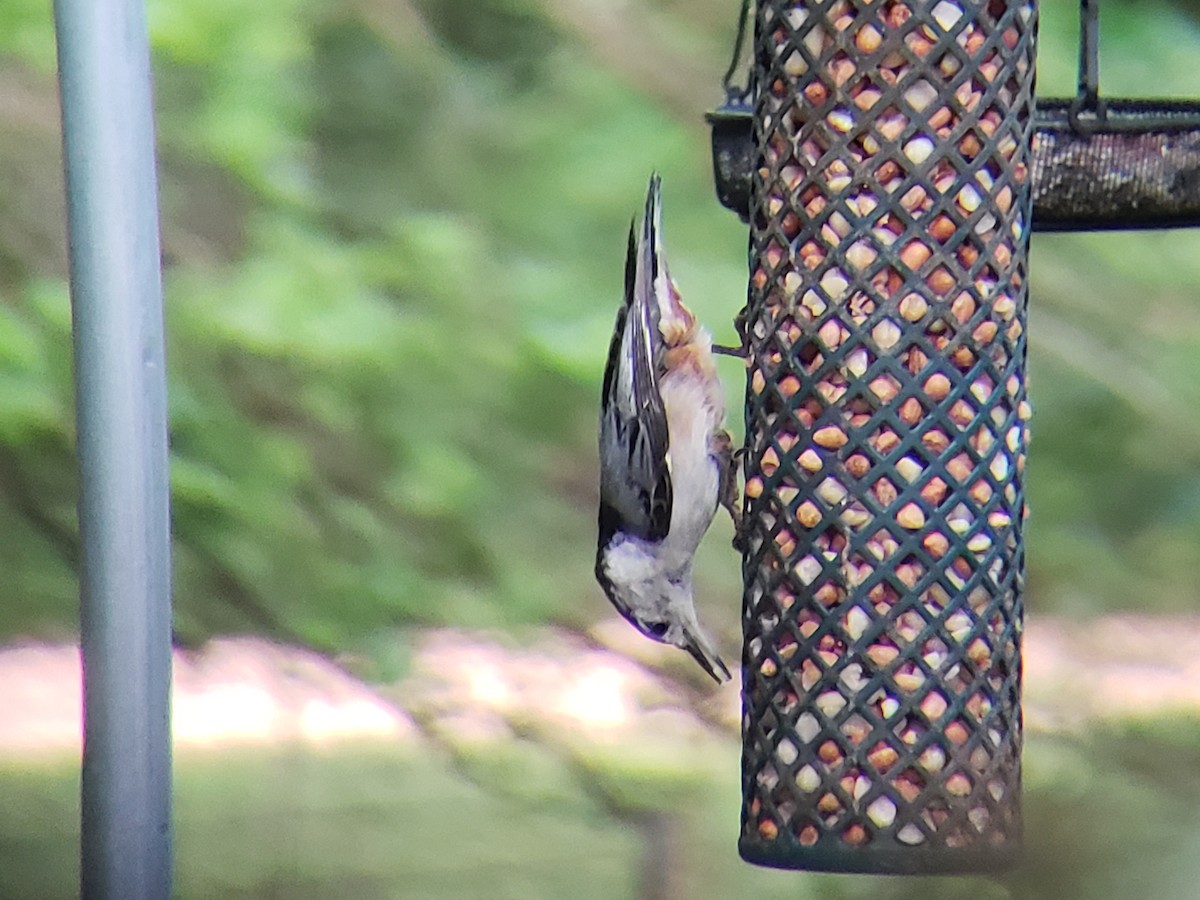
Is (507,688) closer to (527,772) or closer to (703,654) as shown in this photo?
(527,772)

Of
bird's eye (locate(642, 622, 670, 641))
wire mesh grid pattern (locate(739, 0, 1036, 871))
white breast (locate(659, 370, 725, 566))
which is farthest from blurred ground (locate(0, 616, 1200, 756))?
wire mesh grid pattern (locate(739, 0, 1036, 871))

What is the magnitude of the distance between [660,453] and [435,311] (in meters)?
1.28

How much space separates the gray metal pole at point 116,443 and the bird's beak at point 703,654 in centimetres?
167

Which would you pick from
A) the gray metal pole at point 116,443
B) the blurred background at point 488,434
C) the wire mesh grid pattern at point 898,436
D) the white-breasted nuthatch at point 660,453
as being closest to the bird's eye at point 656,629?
the white-breasted nuthatch at point 660,453

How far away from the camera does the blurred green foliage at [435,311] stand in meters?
4.05

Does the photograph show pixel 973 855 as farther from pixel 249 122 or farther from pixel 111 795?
pixel 249 122

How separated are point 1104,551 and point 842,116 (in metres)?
2.95

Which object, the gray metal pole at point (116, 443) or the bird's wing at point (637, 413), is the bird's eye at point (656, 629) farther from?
the gray metal pole at point (116, 443)

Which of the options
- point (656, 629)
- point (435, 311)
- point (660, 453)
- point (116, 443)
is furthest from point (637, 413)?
point (116, 443)

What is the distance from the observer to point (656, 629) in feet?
10.6

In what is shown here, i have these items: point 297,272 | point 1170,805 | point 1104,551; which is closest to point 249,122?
point 297,272

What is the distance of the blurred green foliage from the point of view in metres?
4.05

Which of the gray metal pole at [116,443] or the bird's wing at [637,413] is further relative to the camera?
the bird's wing at [637,413]

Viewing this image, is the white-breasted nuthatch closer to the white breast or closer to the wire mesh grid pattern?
the white breast
